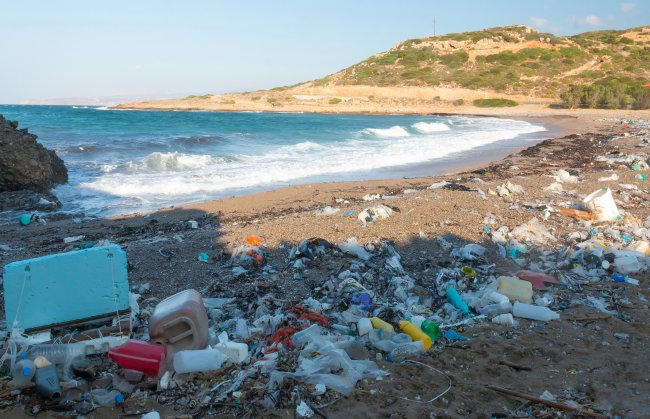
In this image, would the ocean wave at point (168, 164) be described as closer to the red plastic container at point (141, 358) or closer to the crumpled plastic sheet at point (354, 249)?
the crumpled plastic sheet at point (354, 249)

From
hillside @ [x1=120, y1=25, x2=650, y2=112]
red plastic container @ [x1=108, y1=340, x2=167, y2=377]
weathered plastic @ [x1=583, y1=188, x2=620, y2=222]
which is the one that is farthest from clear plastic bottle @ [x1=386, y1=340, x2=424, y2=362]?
hillside @ [x1=120, y1=25, x2=650, y2=112]

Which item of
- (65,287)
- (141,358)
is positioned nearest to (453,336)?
(141,358)

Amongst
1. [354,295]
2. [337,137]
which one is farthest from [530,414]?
[337,137]

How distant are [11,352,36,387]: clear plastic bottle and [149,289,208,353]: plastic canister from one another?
2.18 feet

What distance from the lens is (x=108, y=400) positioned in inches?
107

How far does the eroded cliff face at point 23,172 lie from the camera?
9.27 m

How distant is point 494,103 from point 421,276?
148 feet

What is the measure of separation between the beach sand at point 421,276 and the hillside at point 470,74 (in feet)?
134

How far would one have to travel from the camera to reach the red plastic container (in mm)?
2900

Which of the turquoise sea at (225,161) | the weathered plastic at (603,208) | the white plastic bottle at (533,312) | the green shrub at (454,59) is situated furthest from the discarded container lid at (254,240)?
the green shrub at (454,59)

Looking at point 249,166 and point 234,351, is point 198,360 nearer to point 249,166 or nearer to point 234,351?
point 234,351

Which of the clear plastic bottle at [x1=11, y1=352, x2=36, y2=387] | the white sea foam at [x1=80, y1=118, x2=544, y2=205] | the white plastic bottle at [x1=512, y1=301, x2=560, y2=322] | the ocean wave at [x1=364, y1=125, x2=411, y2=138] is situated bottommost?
the white plastic bottle at [x1=512, y1=301, x2=560, y2=322]

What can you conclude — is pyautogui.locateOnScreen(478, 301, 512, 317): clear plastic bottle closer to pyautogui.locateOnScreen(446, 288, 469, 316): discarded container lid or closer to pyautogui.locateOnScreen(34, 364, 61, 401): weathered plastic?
pyautogui.locateOnScreen(446, 288, 469, 316): discarded container lid

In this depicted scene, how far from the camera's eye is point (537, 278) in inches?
185
